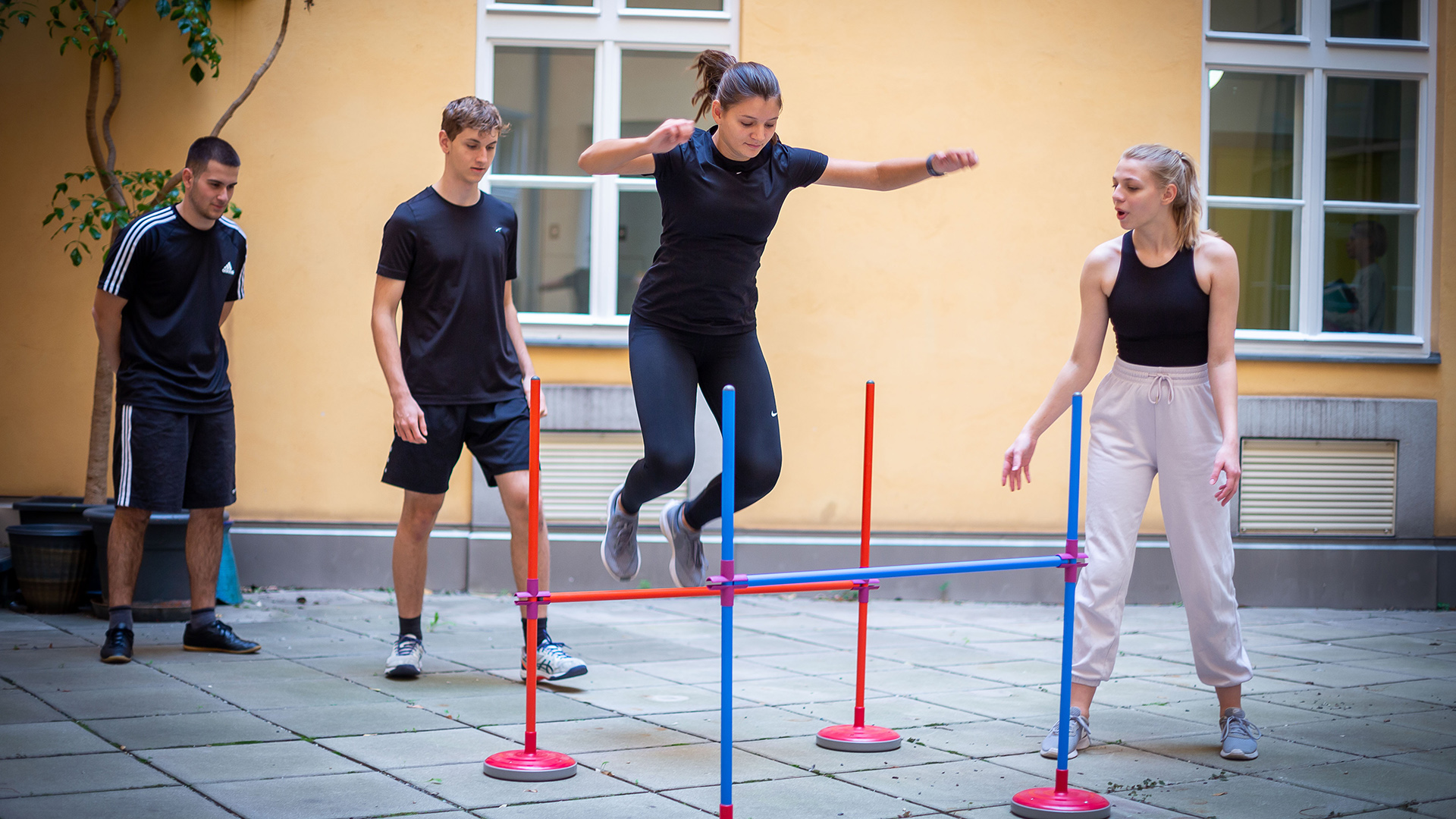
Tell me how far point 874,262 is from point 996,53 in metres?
1.43

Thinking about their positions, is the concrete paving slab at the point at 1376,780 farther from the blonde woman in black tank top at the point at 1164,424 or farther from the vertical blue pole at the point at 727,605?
the vertical blue pole at the point at 727,605

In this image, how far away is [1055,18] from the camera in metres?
7.41

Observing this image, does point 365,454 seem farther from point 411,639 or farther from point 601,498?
point 411,639

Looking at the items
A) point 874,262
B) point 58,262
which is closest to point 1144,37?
point 874,262

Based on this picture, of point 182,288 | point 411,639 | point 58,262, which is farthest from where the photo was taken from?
point 58,262

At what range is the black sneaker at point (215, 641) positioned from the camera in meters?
5.30

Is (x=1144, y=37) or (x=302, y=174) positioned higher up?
(x=1144, y=37)

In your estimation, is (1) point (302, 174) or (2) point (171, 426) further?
(1) point (302, 174)

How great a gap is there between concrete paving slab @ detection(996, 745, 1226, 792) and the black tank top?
124 cm

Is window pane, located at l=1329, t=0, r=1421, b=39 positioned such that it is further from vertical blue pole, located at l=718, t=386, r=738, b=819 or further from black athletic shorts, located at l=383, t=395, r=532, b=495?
vertical blue pole, located at l=718, t=386, r=738, b=819

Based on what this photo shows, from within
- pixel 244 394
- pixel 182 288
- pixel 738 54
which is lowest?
pixel 244 394

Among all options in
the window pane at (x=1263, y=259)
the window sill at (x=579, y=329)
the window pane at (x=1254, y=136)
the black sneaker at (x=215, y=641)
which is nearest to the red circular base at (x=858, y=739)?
the black sneaker at (x=215, y=641)

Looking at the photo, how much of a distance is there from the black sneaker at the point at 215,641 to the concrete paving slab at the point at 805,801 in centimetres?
266

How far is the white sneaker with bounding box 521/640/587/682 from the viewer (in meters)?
4.76
